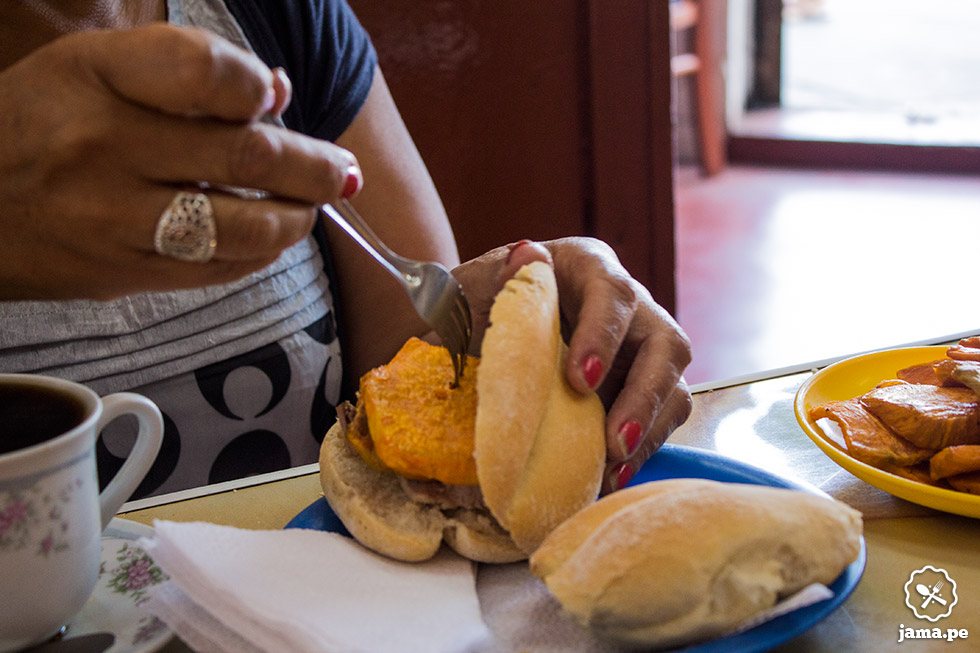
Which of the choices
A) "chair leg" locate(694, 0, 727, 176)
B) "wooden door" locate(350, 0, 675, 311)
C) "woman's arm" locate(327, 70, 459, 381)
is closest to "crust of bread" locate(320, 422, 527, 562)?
"woman's arm" locate(327, 70, 459, 381)

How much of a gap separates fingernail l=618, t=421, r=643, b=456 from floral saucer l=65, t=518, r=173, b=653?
406 mm

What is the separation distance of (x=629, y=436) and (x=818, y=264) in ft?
13.1

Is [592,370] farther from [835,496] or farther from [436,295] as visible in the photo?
[835,496]

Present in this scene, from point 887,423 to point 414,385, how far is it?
0.46 m

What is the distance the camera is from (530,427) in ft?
2.48

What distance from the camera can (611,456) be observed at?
32.7 inches

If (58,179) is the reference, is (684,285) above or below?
below

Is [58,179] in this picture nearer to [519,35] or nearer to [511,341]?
[511,341]

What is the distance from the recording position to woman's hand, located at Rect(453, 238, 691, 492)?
82 cm

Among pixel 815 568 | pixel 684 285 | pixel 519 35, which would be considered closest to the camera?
pixel 815 568

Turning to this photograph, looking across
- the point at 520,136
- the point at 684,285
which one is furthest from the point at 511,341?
the point at 684,285

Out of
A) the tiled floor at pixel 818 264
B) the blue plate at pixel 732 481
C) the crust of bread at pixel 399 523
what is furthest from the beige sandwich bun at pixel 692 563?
the tiled floor at pixel 818 264

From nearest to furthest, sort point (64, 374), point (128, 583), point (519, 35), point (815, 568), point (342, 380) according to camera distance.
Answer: point (815, 568) < point (128, 583) < point (64, 374) < point (342, 380) < point (519, 35)

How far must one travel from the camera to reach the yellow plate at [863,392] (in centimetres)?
77
